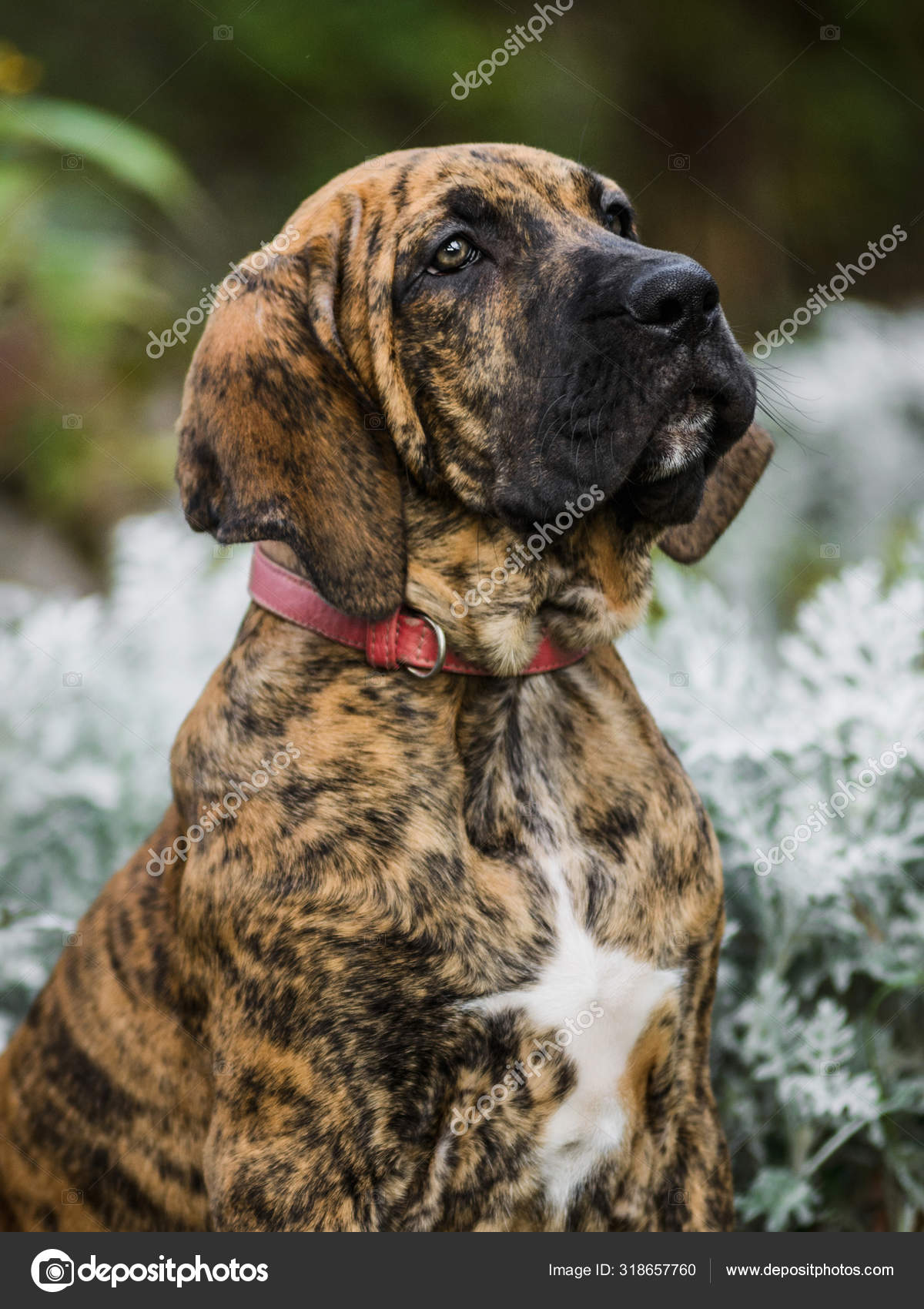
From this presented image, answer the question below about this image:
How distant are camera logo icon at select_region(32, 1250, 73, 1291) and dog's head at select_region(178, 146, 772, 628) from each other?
1.18 meters

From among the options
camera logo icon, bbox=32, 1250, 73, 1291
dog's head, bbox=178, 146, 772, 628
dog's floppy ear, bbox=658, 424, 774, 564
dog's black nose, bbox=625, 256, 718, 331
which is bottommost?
camera logo icon, bbox=32, 1250, 73, 1291

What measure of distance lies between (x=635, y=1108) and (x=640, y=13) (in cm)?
573

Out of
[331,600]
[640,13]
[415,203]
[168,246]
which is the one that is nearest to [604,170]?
[640,13]

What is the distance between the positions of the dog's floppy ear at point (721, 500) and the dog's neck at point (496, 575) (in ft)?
0.83

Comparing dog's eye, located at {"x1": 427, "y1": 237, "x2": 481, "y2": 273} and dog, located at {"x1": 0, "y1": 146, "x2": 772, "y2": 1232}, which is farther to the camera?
dog's eye, located at {"x1": 427, "y1": 237, "x2": 481, "y2": 273}

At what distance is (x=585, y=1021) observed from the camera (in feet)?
6.83

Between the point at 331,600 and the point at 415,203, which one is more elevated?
the point at 415,203

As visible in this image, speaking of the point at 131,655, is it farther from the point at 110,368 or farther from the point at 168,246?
the point at 168,246


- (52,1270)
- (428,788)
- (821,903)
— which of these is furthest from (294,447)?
(821,903)

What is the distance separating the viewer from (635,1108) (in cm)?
219

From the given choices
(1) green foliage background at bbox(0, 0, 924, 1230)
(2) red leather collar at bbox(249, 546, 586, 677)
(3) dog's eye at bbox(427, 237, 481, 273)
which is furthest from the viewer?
(1) green foliage background at bbox(0, 0, 924, 1230)

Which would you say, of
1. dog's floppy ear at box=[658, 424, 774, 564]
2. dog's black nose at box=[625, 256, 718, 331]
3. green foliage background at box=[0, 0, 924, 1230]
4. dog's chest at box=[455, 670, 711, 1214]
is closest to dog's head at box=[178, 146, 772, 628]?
dog's black nose at box=[625, 256, 718, 331]

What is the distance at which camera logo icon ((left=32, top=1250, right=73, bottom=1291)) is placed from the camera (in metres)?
Answer: 2.15

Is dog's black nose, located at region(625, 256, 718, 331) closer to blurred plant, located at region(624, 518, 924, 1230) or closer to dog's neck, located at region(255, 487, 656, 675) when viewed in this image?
dog's neck, located at region(255, 487, 656, 675)
